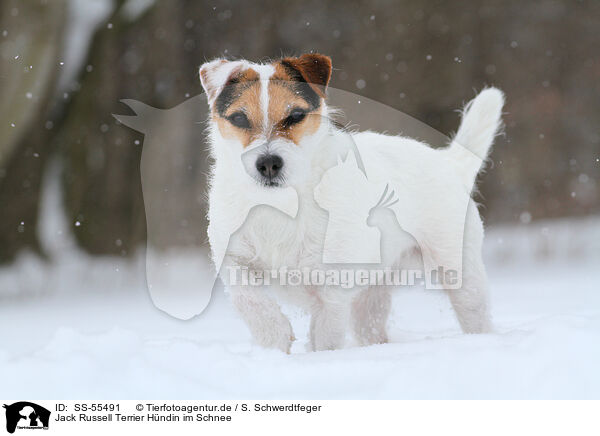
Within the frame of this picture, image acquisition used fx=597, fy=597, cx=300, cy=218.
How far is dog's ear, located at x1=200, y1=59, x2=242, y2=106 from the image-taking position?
310 centimetres

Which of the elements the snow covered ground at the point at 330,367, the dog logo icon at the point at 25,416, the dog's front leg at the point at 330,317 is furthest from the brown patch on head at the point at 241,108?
the dog logo icon at the point at 25,416

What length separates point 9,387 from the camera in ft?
7.90

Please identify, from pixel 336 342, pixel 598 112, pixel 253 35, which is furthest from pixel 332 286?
pixel 598 112

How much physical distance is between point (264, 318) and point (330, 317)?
345 mm

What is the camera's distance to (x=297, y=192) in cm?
304

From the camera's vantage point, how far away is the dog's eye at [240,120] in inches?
115

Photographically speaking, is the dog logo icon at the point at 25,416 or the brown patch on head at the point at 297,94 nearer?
the dog logo icon at the point at 25,416

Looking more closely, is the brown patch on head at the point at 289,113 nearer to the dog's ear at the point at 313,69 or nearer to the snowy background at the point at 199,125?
the dog's ear at the point at 313,69

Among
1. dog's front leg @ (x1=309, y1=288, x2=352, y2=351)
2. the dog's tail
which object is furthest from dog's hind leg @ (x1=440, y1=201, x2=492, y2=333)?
dog's front leg @ (x1=309, y1=288, x2=352, y2=351)

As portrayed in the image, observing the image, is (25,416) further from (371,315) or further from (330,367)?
(371,315)

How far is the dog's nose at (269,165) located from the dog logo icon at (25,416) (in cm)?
136

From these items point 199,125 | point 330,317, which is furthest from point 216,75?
point 199,125

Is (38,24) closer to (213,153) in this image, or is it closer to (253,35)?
(253,35)

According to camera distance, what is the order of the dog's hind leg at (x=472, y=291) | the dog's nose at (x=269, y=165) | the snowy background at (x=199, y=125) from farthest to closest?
the snowy background at (x=199, y=125), the dog's hind leg at (x=472, y=291), the dog's nose at (x=269, y=165)
